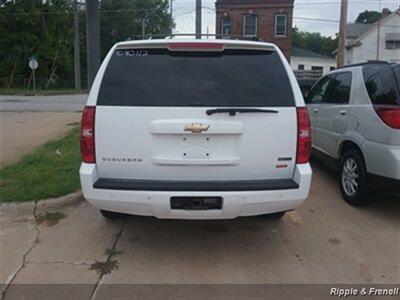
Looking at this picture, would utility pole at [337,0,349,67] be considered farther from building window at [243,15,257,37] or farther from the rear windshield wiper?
building window at [243,15,257,37]

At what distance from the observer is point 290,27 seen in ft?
118

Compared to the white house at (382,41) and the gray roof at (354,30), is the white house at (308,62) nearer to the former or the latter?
the gray roof at (354,30)

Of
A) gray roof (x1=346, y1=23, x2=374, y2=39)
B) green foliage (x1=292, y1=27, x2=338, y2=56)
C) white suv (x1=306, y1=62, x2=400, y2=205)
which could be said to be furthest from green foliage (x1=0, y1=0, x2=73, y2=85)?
green foliage (x1=292, y1=27, x2=338, y2=56)

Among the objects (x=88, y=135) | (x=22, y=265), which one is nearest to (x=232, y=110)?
(x=88, y=135)

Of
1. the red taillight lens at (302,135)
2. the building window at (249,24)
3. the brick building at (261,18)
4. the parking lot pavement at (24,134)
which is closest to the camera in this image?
the red taillight lens at (302,135)

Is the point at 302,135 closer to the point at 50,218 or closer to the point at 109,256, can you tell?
the point at 109,256

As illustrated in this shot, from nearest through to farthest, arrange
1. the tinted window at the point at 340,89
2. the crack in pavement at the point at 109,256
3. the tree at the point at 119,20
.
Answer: the crack in pavement at the point at 109,256 → the tinted window at the point at 340,89 → the tree at the point at 119,20

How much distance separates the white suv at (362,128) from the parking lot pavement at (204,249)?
50 cm

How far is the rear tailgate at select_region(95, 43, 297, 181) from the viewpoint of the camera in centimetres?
335

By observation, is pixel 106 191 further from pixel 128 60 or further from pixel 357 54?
pixel 357 54

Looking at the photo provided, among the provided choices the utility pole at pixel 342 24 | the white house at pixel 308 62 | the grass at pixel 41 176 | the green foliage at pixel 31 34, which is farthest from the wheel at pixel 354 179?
the white house at pixel 308 62

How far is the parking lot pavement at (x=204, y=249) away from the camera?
3.49 metres

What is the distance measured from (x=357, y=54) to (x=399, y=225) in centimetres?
4063

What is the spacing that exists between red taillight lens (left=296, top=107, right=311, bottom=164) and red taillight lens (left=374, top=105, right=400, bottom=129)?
4.72 ft
